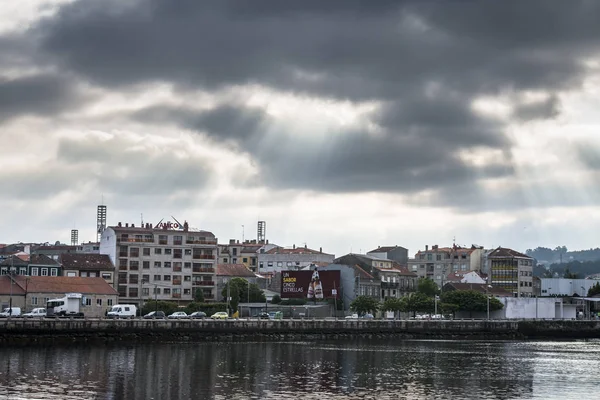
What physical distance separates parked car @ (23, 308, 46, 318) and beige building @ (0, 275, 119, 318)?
5.79 metres

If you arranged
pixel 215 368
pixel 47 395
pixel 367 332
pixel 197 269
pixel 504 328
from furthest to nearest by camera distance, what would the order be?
pixel 197 269, pixel 504 328, pixel 367 332, pixel 215 368, pixel 47 395

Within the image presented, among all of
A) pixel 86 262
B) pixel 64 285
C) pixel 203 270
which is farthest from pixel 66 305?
pixel 203 270

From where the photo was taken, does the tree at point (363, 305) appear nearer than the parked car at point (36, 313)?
No

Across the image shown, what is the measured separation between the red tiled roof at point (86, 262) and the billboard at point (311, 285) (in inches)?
1370

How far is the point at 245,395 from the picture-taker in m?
69.0

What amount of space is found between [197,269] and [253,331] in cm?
4240

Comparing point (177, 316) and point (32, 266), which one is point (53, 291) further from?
point (177, 316)

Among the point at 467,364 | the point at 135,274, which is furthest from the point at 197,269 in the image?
the point at 467,364

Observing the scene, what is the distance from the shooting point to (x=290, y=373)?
8612 cm

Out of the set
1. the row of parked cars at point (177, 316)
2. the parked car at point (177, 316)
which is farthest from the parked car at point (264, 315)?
the parked car at point (177, 316)

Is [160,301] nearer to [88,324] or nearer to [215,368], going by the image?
[88,324]

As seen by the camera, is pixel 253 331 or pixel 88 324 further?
pixel 253 331

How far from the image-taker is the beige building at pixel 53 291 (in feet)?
478

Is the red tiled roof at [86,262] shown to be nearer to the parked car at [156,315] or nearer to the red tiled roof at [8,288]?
the red tiled roof at [8,288]
